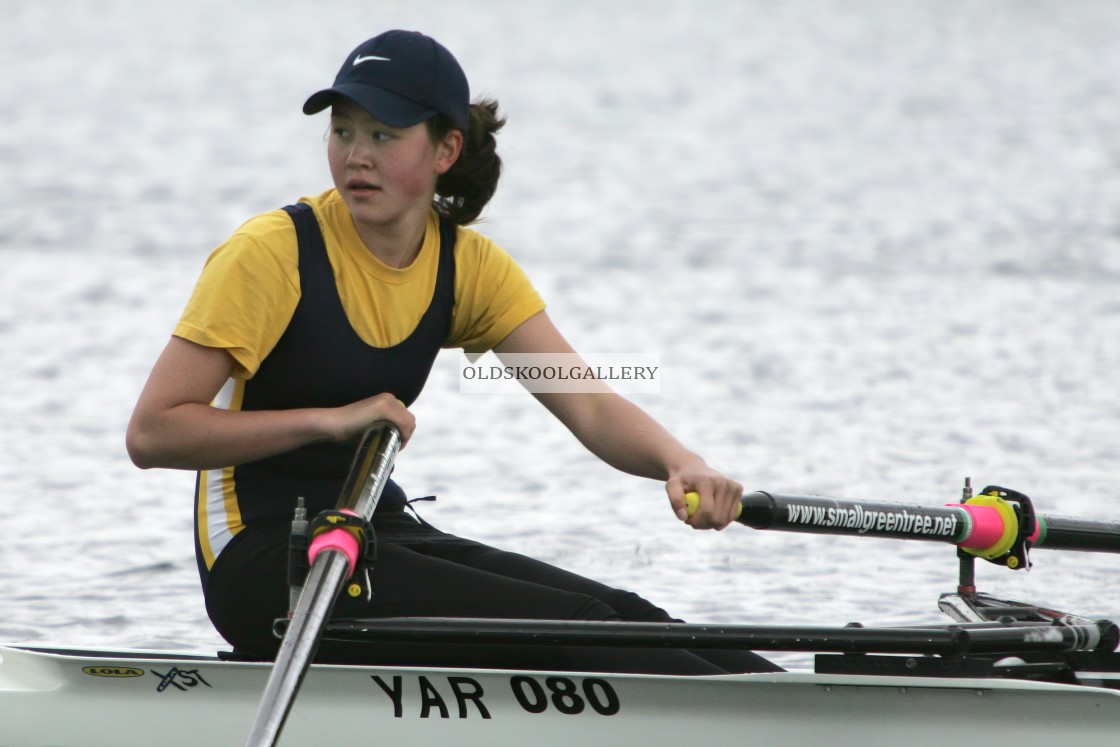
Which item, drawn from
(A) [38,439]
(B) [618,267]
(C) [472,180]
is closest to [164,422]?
(C) [472,180]

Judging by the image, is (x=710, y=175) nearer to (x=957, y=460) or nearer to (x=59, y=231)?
(x=59, y=231)

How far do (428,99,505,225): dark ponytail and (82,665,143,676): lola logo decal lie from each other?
3.62ft

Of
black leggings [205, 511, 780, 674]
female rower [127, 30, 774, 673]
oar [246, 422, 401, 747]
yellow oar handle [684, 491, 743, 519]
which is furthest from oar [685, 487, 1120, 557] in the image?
oar [246, 422, 401, 747]

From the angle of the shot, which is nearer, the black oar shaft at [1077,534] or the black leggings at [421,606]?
the black leggings at [421,606]

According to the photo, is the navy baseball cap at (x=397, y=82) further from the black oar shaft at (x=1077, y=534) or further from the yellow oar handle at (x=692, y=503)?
the black oar shaft at (x=1077, y=534)

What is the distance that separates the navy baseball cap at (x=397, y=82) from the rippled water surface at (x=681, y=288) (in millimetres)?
2185

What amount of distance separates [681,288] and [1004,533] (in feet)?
24.8

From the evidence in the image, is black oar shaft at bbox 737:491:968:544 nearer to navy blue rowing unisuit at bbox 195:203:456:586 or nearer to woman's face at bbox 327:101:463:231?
navy blue rowing unisuit at bbox 195:203:456:586

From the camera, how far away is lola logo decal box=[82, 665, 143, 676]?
2.95 metres

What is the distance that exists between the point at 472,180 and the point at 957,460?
412 cm

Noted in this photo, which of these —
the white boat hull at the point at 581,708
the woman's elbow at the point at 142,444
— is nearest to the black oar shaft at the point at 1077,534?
the white boat hull at the point at 581,708

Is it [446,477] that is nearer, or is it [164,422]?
[164,422]

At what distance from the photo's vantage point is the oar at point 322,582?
2.37 metres

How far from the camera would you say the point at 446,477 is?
21.5 ft
